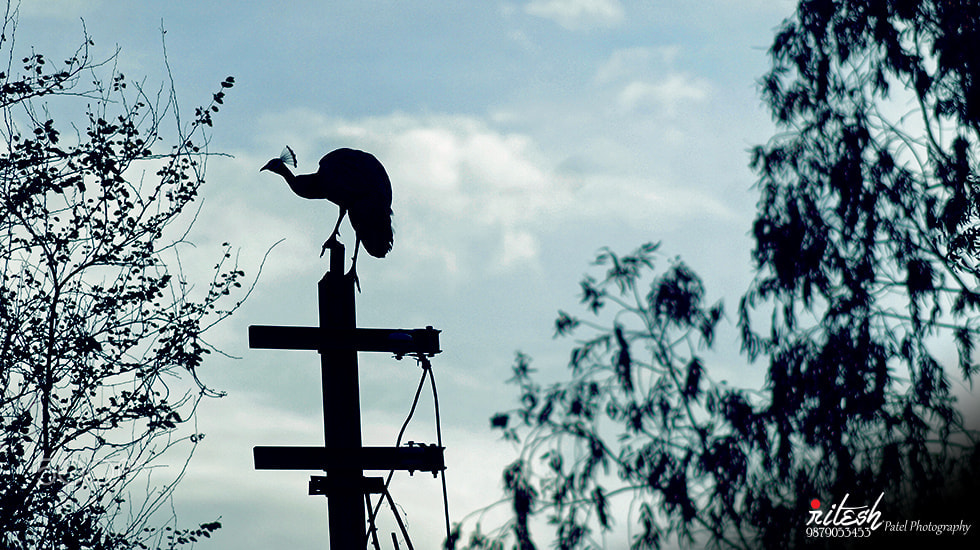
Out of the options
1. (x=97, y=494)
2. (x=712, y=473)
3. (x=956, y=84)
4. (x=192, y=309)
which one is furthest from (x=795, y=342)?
(x=97, y=494)

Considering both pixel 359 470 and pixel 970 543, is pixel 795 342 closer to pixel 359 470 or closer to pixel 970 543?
pixel 970 543

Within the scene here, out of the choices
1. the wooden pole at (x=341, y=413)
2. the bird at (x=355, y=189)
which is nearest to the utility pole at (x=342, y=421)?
the wooden pole at (x=341, y=413)

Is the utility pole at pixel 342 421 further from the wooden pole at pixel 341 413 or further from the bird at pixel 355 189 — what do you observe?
the bird at pixel 355 189

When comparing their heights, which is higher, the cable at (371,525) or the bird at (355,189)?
the bird at (355,189)

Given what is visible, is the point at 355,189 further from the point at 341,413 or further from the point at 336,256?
the point at 341,413

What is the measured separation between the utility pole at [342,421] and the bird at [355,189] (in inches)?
25.7

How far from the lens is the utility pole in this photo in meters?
6.95

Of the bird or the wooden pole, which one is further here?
the bird

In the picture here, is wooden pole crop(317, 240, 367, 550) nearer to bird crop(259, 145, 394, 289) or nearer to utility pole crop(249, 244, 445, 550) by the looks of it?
utility pole crop(249, 244, 445, 550)

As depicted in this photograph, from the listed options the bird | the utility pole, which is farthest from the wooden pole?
the bird

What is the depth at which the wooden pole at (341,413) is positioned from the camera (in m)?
6.91

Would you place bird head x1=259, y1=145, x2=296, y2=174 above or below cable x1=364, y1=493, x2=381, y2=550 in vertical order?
above

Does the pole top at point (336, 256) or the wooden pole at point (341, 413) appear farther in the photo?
the pole top at point (336, 256)

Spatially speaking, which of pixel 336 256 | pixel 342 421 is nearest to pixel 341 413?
pixel 342 421
